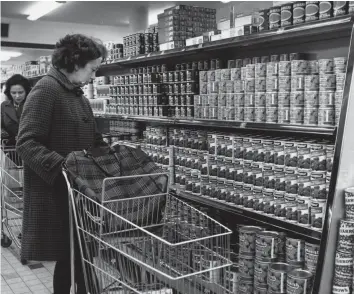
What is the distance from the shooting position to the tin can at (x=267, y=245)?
2814 millimetres

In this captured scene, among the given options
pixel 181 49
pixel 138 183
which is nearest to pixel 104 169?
pixel 138 183

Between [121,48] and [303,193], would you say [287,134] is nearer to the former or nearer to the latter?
[303,193]

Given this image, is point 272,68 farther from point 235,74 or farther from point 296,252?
point 296,252

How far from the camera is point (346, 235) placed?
2336 mm

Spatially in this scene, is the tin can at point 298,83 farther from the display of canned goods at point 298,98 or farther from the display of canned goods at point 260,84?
the display of canned goods at point 260,84

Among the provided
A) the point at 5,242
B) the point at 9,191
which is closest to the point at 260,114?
the point at 9,191

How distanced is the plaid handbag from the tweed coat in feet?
1.22

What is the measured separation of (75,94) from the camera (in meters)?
2.87

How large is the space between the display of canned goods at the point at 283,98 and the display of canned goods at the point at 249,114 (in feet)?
0.88

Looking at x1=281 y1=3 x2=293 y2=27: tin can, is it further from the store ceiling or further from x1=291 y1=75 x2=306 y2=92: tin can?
the store ceiling

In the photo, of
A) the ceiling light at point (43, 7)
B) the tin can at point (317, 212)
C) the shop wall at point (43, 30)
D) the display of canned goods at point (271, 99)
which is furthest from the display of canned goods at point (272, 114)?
the shop wall at point (43, 30)

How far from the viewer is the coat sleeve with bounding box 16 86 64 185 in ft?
8.29

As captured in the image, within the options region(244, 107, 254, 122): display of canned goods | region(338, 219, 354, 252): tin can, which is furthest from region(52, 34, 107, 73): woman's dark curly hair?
region(338, 219, 354, 252): tin can

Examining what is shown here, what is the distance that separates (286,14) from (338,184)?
3.41 feet
